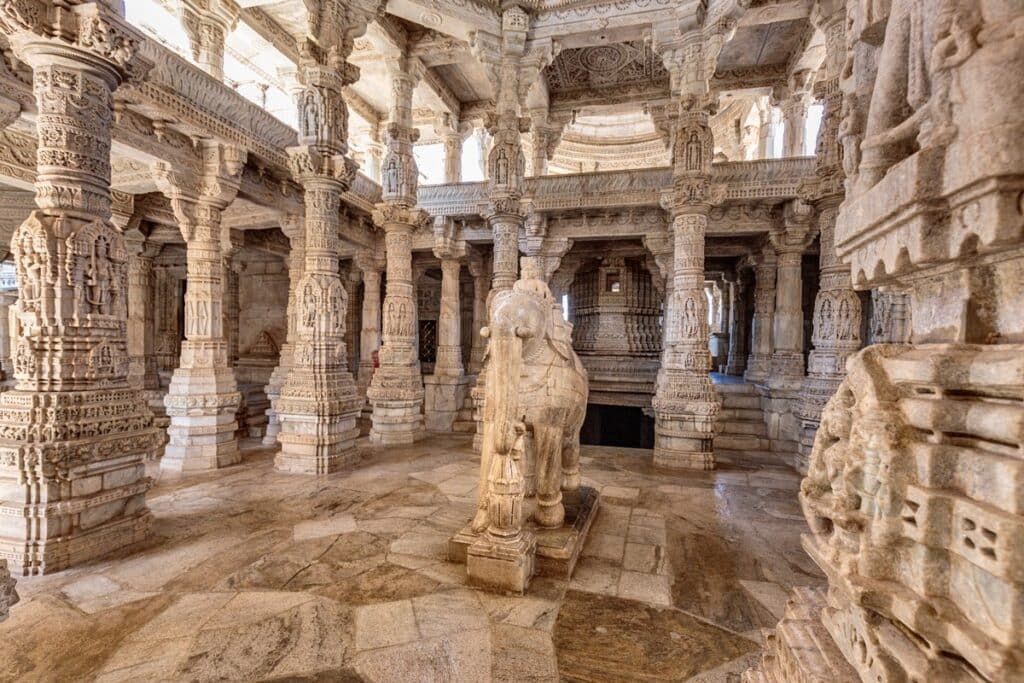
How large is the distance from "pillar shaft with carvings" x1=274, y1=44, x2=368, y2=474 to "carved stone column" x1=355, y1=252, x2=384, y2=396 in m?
4.13

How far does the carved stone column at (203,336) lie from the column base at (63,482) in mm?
2866

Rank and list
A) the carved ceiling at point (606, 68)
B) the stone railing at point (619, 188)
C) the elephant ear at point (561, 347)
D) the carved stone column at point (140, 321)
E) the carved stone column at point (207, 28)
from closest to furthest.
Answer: the elephant ear at point (561, 347), the carved stone column at point (207, 28), the stone railing at point (619, 188), the carved stone column at point (140, 321), the carved ceiling at point (606, 68)

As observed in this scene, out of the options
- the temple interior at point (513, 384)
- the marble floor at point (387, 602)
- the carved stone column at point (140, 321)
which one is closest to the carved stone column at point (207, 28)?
the temple interior at point (513, 384)

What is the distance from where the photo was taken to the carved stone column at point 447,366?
9.20 m

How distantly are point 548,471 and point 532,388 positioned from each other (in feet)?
2.33

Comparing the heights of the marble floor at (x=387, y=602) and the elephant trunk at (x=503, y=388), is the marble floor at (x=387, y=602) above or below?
below

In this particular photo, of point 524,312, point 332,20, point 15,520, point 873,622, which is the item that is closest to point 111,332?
point 15,520

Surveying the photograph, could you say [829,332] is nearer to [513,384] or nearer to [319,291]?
[513,384]

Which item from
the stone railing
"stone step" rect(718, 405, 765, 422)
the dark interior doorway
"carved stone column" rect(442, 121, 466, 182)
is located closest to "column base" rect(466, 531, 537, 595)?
the stone railing

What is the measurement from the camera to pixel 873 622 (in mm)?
1317

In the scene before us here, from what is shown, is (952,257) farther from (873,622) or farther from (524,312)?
(524,312)

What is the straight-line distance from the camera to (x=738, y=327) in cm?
1358

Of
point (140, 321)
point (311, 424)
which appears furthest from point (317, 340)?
point (140, 321)

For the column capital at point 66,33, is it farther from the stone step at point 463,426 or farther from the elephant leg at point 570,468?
the stone step at point 463,426
